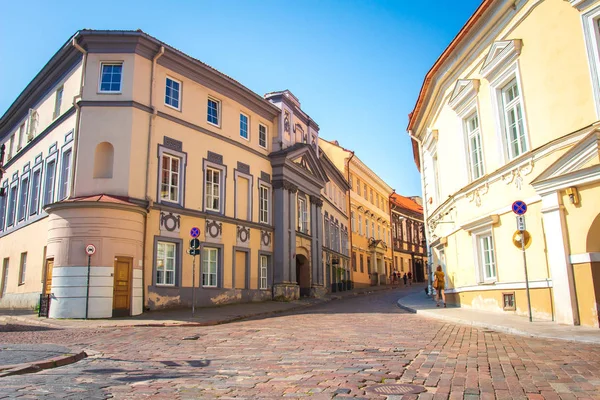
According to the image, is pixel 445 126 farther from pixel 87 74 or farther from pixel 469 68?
pixel 87 74

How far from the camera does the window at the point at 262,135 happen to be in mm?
27750

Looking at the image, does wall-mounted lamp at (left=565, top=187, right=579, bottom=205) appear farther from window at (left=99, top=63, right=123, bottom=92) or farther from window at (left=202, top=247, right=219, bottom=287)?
window at (left=99, top=63, right=123, bottom=92)

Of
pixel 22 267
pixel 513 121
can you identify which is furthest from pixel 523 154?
pixel 22 267

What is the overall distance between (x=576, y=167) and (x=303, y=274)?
2165cm

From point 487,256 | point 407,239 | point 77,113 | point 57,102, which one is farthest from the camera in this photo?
point 407,239

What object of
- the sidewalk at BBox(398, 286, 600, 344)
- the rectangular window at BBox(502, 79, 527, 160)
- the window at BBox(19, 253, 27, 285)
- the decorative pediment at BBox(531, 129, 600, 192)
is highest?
the rectangular window at BBox(502, 79, 527, 160)

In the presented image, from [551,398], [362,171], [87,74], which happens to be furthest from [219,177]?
[362,171]

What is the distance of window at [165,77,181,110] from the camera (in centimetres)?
2192

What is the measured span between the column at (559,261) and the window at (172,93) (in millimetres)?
15545

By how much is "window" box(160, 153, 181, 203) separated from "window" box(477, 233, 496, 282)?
39.8 ft

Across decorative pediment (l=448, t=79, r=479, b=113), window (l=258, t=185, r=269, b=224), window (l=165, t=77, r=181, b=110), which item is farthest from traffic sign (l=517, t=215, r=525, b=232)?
window (l=258, t=185, r=269, b=224)

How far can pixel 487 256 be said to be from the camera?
1644 centimetres

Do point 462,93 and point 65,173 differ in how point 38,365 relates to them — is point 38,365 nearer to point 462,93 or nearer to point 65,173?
point 462,93

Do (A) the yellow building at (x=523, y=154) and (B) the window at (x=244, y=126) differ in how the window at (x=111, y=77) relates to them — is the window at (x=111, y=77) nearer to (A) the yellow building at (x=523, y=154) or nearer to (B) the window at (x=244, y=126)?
(B) the window at (x=244, y=126)
